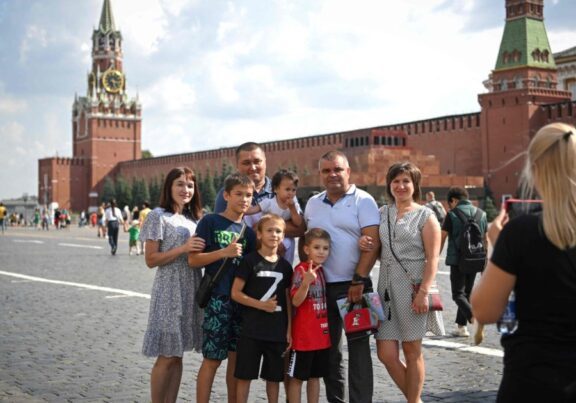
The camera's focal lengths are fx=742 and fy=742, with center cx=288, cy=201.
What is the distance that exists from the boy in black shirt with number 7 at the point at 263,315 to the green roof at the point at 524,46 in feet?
136

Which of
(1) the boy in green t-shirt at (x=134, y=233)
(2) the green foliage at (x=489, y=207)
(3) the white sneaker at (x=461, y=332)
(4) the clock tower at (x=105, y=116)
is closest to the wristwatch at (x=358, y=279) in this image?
(3) the white sneaker at (x=461, y=332)

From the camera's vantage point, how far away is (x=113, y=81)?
8794 centimetres

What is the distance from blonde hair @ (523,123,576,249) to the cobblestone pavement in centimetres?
240

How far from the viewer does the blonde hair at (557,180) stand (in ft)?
6.18

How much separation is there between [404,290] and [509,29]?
42786mm

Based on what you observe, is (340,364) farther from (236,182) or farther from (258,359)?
(236,182)

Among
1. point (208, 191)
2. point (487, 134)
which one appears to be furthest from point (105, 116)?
point (487, 134)

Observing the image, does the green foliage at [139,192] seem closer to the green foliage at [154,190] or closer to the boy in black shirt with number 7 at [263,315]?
the green foliage at [154,190]

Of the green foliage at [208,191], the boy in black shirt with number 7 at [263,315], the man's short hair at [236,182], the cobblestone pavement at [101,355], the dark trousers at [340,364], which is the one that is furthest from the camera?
the green foliage at [208,191]

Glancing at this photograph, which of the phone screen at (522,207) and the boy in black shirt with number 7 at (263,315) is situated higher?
the phone screen at (522,207)

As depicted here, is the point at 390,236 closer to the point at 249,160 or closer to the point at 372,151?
the point at 249,160

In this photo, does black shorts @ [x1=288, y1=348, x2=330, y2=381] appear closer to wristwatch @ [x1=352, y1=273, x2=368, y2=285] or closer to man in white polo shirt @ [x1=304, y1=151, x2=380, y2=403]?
man in white polo shirt @ [x1=304, y1=151, x2=380, y2=403]

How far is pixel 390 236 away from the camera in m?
3.73

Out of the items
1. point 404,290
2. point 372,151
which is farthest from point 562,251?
point 372,151
